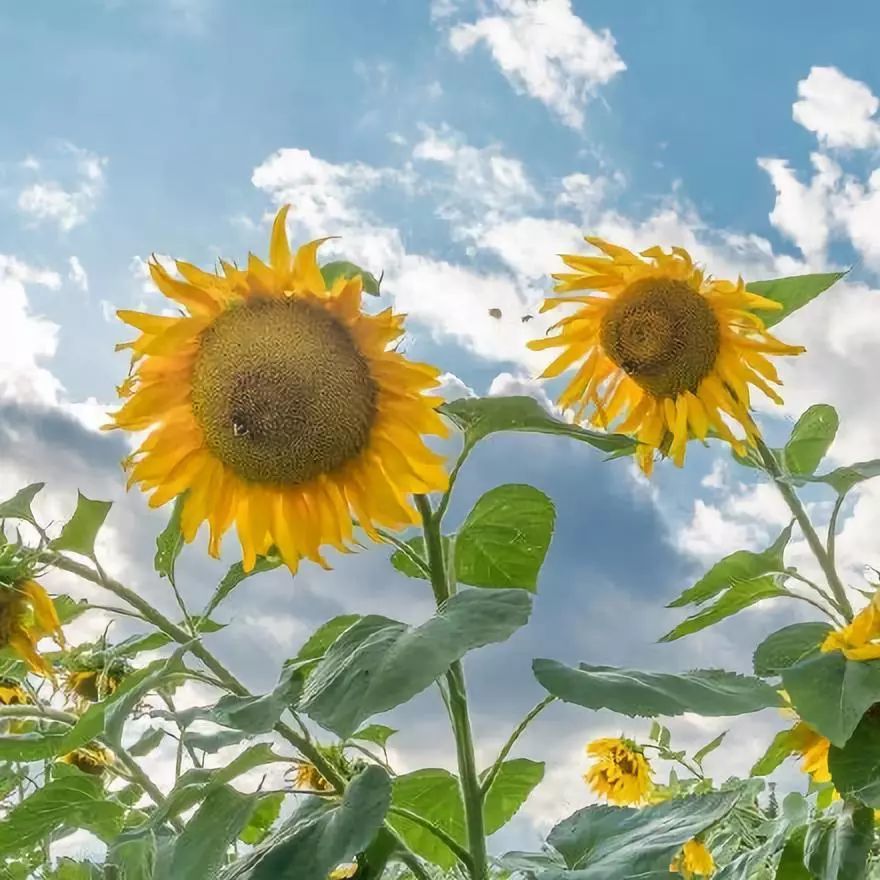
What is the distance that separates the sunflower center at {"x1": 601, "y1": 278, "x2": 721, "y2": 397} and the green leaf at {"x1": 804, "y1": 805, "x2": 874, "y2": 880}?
595 millimetres

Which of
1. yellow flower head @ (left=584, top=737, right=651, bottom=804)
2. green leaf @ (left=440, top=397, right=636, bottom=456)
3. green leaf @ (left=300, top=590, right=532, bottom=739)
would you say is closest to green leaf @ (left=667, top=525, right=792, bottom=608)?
green leaf @ (left=440, top=397, right=636, bottom=456)

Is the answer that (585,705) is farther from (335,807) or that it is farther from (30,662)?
(30,662)

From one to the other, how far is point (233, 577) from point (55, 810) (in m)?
0.42

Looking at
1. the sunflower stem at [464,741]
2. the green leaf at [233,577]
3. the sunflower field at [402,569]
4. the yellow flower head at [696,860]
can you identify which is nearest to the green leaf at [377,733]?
the sunflower field at [402,569]

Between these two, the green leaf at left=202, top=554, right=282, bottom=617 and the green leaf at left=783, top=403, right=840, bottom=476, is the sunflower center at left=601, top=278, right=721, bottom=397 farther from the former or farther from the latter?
the green leaf at left=202, top=554, right=282, bottom=617

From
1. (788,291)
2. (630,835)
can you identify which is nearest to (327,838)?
(630,835)

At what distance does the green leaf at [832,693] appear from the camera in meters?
1.04

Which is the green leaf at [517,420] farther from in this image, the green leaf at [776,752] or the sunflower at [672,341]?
the green leaf at [776,752]

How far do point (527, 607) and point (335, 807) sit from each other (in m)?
0.28

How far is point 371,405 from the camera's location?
4.03ft

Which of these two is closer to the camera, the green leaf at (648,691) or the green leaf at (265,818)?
the green leaf at (648,691)

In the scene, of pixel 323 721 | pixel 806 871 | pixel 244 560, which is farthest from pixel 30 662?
pixel 806 871

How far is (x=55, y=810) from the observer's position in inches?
59.6

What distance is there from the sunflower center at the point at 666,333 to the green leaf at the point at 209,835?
2.58ft
